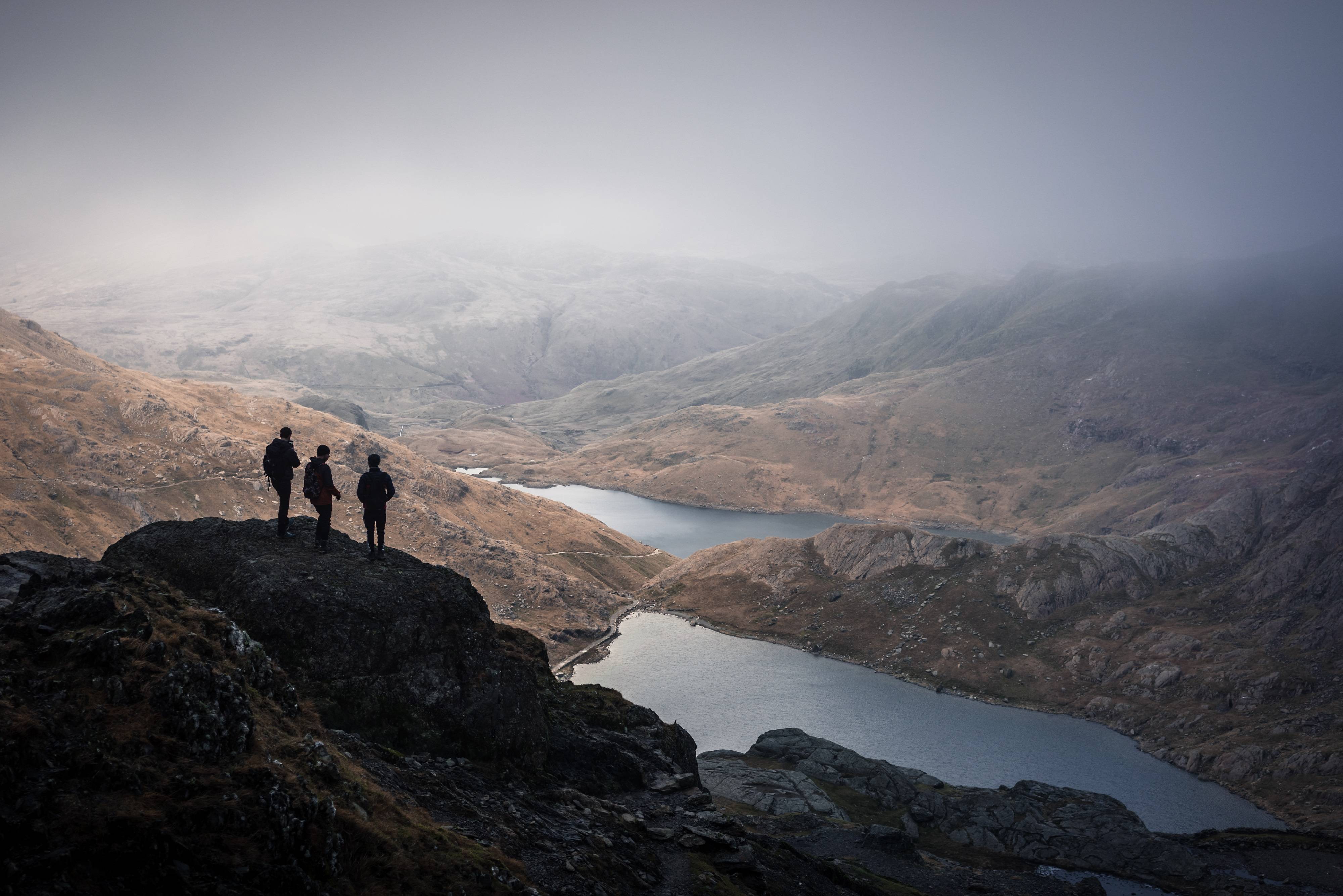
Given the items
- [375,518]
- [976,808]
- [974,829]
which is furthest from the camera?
[976,808]

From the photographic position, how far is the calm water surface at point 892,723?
88.9 meters

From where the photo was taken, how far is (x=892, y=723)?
106 m

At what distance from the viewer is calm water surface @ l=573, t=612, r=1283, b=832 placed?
88.9m

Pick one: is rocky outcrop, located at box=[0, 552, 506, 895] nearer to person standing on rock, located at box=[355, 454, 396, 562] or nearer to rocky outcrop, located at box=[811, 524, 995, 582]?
person standing on rock, located at box=[355, 454, 396, 562]

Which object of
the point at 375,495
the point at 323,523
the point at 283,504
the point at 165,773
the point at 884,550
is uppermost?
the point at 375,495

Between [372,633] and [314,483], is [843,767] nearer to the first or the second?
[372,633]

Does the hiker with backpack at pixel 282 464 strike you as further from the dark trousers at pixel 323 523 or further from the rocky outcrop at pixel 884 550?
the rocky outcrop at pixel 884 550

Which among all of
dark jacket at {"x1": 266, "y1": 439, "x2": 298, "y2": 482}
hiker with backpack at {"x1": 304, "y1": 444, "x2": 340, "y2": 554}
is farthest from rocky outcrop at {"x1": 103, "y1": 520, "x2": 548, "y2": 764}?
dark jacket at {"x1": 266, "y1": 439, "x2": 298, "y2": 482}

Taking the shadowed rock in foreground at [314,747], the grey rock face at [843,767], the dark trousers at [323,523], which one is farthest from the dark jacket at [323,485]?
the grey rock face at [843,767]

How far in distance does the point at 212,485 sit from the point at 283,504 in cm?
10120

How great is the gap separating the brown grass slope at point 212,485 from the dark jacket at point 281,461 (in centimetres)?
7949

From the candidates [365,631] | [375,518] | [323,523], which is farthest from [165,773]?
[375,518]

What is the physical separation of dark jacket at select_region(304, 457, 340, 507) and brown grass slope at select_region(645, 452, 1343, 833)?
95.1 meters

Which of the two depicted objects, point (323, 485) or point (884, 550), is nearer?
point (323, 485)
